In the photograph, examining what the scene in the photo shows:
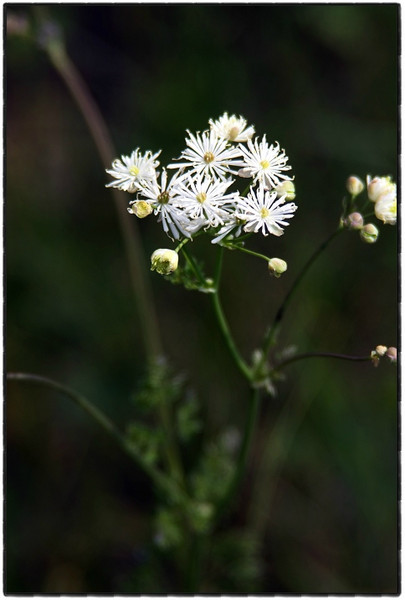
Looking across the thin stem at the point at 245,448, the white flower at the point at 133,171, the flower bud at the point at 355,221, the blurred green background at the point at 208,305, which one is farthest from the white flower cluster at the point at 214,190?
the blurred green background at the point at 208,305

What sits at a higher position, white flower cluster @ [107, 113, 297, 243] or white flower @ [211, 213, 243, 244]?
white flower cluster @ [107, 113, 297, 243]

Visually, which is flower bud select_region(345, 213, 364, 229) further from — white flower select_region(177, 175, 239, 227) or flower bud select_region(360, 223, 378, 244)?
white flower select_region(177, 175, 239, 227)

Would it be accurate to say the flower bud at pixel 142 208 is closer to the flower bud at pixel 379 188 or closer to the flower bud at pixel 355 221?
the flower bud at pixel 355 221

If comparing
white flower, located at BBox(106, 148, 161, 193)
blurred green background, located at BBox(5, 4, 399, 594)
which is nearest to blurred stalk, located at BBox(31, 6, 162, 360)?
blurred green background, located at BBox(5, 4, 399, 594)

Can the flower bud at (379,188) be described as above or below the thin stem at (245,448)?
above

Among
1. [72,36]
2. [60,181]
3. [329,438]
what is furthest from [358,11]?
[329,438]

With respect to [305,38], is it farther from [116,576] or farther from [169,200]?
→ [116,576]

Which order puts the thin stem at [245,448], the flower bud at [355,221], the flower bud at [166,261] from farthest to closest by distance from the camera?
the thin stem at [245,448] < the flower bud at [355,221] < the flower bud at [166,261]

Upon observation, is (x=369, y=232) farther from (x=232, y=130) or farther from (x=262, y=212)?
(x=232, y=130)
